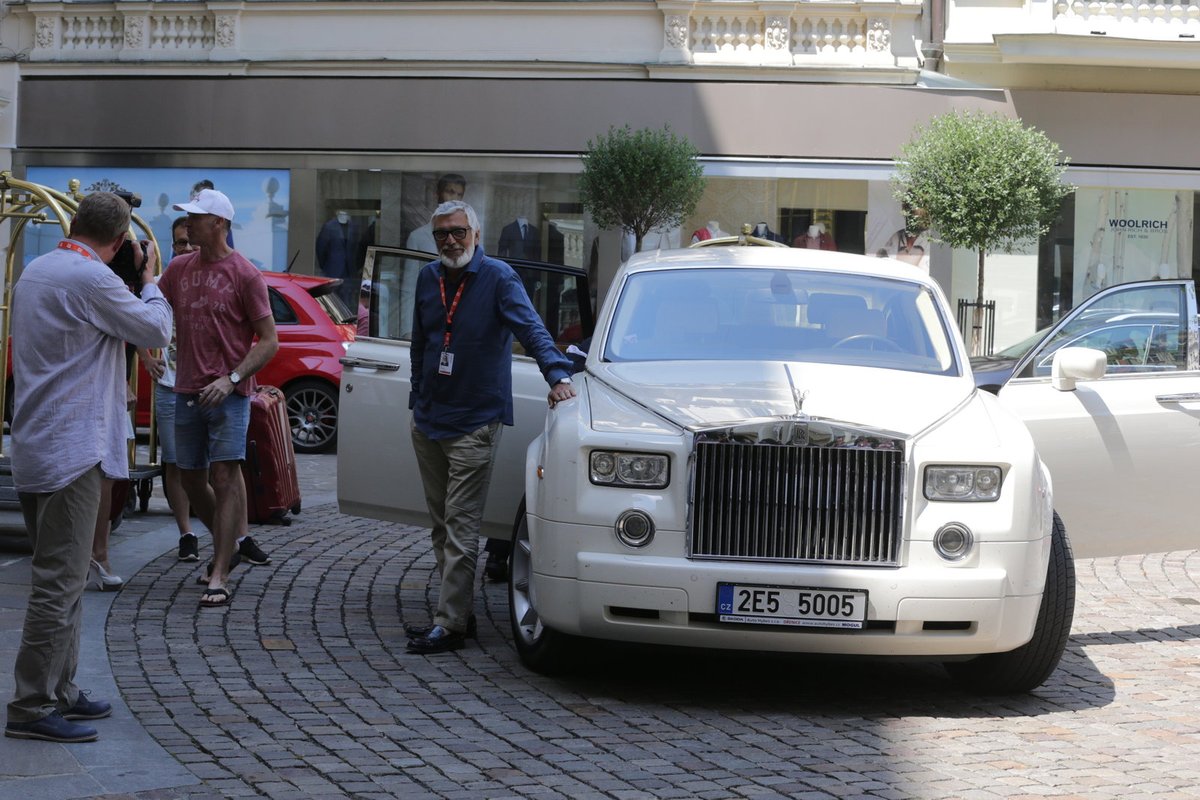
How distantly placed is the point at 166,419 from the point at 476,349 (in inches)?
118

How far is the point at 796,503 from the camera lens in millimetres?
6020

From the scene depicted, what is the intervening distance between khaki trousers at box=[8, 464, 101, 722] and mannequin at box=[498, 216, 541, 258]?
18.5 metres

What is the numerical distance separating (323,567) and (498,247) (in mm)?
15209

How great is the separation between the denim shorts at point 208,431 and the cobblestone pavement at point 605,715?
714mm

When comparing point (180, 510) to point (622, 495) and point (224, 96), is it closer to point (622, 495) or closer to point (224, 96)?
point (622, 495)

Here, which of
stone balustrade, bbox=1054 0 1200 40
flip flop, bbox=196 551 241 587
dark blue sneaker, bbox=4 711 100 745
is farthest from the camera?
stone balustrade, bbox=1054 0 1200 40

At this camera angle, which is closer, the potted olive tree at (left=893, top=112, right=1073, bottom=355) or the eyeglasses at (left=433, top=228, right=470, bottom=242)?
the eyeglasses at (left=433, top=228, right=470, bottom=242)

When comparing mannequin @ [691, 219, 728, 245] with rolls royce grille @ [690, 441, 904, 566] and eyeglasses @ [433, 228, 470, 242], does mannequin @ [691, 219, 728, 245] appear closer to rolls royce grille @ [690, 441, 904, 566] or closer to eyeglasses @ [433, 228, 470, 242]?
eyeglasses @ [433, 228, 470, 242]

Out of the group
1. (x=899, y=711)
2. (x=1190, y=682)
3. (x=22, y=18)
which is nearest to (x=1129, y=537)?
(x=1190, y=682)

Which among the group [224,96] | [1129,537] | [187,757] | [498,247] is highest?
[224,96]

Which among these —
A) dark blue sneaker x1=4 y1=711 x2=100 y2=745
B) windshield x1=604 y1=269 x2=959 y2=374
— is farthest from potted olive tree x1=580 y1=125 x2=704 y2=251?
dark blue sneaker x1=4 y1=711 x2=100 y2=745

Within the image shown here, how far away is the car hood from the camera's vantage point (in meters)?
6.10

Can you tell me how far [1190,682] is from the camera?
272 inches

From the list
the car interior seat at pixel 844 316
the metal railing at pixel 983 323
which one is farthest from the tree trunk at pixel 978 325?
the car interior seat at pixel 844 316
